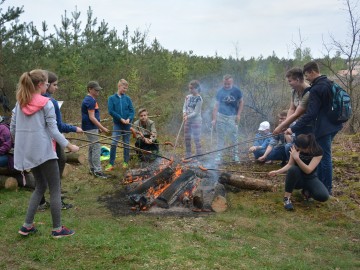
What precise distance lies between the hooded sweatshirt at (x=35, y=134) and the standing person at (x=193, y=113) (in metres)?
4.39

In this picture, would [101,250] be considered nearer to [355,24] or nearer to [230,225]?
[230,225]

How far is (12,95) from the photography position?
14.0 m

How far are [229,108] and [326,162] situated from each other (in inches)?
116

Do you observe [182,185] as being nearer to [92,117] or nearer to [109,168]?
[92,117]

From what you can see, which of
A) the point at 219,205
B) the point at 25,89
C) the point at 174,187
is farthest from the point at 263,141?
the point at 25,89

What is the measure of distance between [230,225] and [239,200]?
115cm

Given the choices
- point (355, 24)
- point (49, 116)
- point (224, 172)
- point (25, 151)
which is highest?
point (355, 24)

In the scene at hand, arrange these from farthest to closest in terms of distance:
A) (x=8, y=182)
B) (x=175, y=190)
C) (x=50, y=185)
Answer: (x=8, y=182) → (x=175, y=190) → (x=50, y=185)

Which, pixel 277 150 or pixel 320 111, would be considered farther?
pixel 277 150

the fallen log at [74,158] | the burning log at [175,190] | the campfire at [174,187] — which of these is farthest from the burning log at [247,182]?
the fallen log at [74,158]

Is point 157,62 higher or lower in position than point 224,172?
higher

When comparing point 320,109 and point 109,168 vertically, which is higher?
point 320,109

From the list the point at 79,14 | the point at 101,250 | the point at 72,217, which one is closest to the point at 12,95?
the point at 79,14

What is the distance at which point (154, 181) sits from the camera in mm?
6223
